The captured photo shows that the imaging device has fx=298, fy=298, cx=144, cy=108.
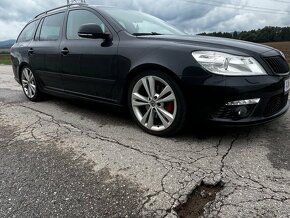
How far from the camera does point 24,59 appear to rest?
210 inches

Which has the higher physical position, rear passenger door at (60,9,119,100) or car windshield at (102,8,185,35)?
car windshield at (102,8,185,35)

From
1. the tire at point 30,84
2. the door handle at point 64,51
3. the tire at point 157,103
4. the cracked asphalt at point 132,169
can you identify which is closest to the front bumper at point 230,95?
the tire at point 157,103

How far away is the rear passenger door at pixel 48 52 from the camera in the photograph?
446 cm

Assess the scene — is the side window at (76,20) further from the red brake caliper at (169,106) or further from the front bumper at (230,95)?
the front bumper at (230,95)

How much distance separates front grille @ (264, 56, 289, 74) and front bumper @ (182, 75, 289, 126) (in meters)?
0.09

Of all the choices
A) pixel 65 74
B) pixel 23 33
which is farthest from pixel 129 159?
pixel 23 33

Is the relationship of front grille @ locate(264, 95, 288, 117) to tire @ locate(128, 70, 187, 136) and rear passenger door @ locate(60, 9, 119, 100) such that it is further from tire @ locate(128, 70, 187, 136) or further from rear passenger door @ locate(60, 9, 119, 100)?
rear passenger door @ locate(60, 9, 119, 100)

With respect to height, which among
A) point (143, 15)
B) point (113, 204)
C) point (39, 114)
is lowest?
point (39, 114)

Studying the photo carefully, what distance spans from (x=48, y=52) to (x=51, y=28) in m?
0.48

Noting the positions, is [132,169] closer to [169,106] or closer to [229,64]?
[169,106]

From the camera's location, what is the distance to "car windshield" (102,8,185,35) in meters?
3.72

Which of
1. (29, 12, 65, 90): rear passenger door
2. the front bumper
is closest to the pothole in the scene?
the front bumper

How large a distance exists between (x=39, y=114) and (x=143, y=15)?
2.13m

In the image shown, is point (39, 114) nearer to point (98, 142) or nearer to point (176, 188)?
point (98, 142)
